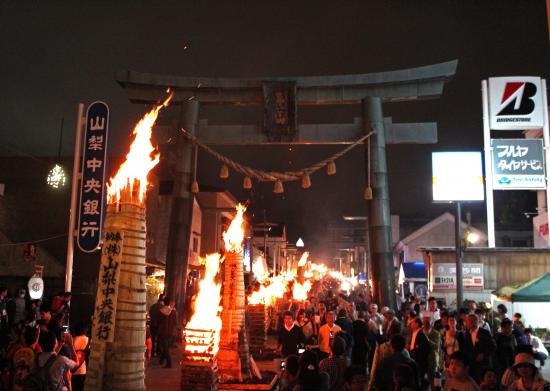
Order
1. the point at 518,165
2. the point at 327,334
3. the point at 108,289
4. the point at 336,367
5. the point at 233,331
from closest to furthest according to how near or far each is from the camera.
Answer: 1. the point at 108,289
2. the point at 336,367
3. the point at 327,334
4. the point at 233,331
5. the point at 518,165

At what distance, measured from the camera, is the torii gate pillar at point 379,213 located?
64.3 feet

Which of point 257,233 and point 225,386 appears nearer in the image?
point 225,386

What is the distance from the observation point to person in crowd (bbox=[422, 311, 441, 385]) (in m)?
9.43

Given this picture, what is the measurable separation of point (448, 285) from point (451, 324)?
46.6 ft

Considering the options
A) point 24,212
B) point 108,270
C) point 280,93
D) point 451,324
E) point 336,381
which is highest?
point 280,93

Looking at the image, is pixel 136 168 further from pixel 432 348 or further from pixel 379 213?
pixel 379 213

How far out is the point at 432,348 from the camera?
9.56 m

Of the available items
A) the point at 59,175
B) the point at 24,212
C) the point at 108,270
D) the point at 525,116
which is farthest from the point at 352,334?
the point at 24,212

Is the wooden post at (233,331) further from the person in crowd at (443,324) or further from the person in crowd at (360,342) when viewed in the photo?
the person in crowd at (443,324)

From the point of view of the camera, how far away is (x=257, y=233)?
57.8m

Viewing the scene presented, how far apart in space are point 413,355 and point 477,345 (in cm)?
116

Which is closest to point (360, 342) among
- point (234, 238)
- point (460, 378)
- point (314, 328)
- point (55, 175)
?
point (314, 328)

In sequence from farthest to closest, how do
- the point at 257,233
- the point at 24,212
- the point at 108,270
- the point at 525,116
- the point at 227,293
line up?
the point at 257,233
the point at 24,212
the point at 525,116
the point at 227,293
the point at 108,270

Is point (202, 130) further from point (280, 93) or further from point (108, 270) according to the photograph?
point (108, 270)
